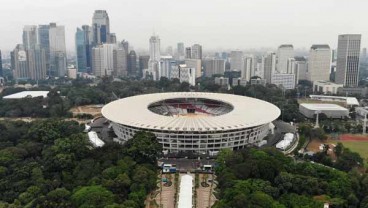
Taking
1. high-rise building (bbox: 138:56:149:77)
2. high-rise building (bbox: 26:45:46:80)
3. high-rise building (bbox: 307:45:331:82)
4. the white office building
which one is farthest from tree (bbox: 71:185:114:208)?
high-rise building (bbox: 138:56:149:77)

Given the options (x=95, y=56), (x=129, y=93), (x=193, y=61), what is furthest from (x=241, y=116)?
(x=95, y=56)

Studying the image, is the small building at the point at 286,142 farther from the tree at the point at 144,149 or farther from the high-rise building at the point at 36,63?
the high-rise building at the point at 36,63

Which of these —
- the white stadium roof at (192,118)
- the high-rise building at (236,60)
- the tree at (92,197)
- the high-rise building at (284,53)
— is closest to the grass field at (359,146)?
the white stadium roof at (192,118)

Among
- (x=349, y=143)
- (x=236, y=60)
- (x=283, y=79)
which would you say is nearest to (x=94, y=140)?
(x=349, y=143)

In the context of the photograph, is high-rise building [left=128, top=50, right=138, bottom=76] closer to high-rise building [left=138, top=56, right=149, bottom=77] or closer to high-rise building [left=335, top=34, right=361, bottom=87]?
high-rise building [left=138, top=56, right=149, bottom=77]

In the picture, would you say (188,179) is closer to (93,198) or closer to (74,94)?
(93,198)

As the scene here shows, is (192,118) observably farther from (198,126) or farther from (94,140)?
(94,140)
